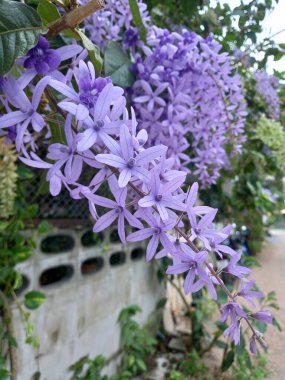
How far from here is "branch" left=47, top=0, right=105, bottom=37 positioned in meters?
0.41

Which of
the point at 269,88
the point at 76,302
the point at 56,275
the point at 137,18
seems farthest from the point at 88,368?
the point at 137,18

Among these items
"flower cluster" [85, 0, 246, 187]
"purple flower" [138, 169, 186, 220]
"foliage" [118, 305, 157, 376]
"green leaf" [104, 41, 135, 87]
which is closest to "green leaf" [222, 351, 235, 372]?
"foliage" [118, 305, 157, 376]

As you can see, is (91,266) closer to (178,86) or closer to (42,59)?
(178,86)

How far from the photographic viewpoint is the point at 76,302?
5.87 ft

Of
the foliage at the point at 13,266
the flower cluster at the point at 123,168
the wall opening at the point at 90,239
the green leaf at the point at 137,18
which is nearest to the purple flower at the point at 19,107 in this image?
the flower cluster at the point at 123,168

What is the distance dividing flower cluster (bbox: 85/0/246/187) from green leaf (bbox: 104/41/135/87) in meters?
0.02

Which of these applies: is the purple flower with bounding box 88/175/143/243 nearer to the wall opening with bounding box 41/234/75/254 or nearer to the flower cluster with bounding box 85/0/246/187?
the flower cluster with bounding box 85/0/246/187

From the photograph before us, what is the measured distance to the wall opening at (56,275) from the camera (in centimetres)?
177

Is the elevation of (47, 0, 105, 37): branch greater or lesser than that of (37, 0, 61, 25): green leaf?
lesser

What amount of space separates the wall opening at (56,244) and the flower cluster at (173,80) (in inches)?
37.5

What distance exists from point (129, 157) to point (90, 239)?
1.62 m

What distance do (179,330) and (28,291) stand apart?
1.53 m

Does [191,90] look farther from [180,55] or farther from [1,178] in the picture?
[1,178]

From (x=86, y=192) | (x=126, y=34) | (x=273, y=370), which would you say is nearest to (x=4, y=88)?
(x=86, y=192)
